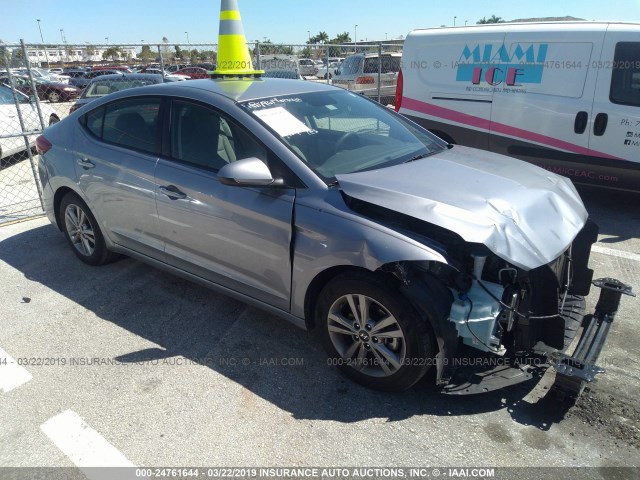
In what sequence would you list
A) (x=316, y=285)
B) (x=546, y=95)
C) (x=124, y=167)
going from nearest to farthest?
(x=316, y=285) → (x=124, y=167) → (x=546, y=95)

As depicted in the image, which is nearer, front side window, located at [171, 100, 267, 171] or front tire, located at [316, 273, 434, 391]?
front tire, located at [316, 273, 434, 391]

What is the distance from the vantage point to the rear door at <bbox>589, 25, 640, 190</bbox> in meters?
5.20

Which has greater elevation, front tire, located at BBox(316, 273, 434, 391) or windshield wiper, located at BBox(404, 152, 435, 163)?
windshield wiper, located at BBox(404, 152, 435, 163)

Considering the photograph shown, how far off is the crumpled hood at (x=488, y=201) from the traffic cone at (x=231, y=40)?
119 inches

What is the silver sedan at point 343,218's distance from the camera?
7.97 ft

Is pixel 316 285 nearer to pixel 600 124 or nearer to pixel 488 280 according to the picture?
pixel 488 280

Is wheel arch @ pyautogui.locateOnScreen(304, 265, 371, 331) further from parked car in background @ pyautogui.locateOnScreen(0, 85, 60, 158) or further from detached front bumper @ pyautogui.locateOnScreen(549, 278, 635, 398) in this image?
parked car in background @ pyautogui.locateOnScreen(0, 85, 60, 158)

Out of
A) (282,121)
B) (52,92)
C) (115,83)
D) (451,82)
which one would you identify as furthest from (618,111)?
(52,92)

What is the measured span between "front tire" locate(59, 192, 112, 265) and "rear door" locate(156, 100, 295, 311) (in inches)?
40.4

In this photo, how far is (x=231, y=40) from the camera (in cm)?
521

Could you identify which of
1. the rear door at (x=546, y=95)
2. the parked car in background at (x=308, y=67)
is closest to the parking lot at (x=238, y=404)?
the rear door at (x=546, y=95)

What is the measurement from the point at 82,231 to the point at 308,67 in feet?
54.2

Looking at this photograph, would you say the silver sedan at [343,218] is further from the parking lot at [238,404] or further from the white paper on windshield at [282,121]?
the parking lot at [238,404]

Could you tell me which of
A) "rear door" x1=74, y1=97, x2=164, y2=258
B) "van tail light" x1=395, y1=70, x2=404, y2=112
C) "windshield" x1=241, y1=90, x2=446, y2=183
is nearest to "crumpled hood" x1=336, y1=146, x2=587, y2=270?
"windshield" x1=241, y1=90, x2=446, y2=183
